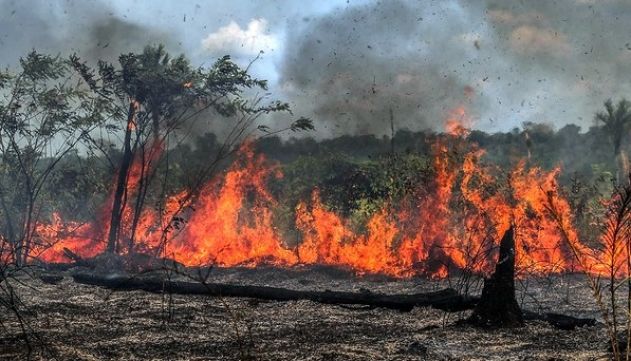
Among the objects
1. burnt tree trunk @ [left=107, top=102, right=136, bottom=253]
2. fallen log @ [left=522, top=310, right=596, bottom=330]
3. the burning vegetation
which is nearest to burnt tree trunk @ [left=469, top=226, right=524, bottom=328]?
fallen log @ [left=522, top=310, right=596, bottom=330]

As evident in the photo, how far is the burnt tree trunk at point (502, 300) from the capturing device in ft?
27.4

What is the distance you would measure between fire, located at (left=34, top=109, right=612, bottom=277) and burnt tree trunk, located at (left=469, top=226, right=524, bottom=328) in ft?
27.5

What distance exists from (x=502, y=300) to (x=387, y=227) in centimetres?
1196

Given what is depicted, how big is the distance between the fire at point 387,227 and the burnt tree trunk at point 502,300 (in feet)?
27.5

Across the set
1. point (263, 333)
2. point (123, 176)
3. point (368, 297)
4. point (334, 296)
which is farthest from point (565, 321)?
point (123, 176)

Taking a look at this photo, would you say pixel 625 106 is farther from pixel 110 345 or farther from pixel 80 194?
pixel 110 345

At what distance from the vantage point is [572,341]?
7.48 meters

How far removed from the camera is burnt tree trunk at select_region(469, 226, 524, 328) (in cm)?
836

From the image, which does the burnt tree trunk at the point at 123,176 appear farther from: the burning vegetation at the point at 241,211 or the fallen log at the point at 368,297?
the fallen log at the point at 368,297

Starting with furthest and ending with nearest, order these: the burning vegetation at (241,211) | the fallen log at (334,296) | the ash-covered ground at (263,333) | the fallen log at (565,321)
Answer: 1. the burning vegetation at (241,211)
2. the fallen log at (334,296)
3. the fallen log at (565,321)
4. the ash-covered ground at (263,333)

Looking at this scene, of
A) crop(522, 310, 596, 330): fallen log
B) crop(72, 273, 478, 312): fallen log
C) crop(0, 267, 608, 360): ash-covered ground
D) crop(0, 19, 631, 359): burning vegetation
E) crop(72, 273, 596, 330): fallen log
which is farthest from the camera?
crop(0, 19, 631, 359): burning vegetation

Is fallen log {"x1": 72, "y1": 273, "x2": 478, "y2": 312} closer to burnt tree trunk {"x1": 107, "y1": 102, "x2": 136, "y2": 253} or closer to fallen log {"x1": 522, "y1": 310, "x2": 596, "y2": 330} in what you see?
fallen log {"x1": 522, "y1": 310, "x2": 596, "y2": 330}

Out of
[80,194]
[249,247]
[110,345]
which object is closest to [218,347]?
[110,345]

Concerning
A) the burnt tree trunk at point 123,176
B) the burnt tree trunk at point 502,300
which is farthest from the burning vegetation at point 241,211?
the burnt tree trunk at point 502,300
